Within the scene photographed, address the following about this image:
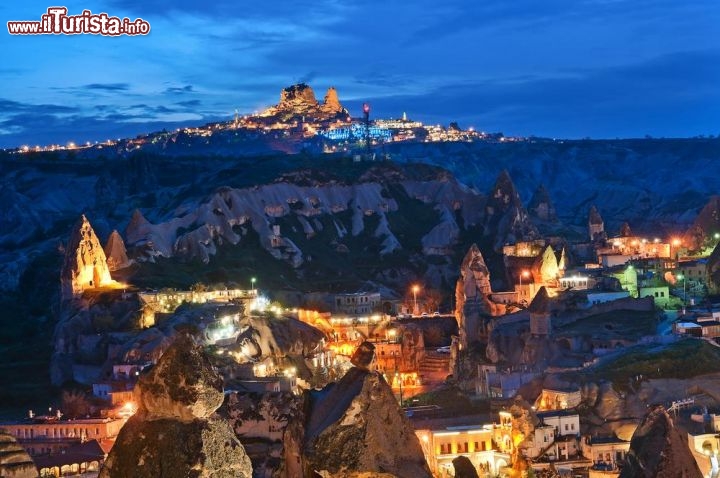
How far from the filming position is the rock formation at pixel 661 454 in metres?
14.1

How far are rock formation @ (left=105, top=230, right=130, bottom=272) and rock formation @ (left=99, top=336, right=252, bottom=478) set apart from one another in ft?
275

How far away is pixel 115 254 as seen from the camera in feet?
315

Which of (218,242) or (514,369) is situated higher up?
(218,242)

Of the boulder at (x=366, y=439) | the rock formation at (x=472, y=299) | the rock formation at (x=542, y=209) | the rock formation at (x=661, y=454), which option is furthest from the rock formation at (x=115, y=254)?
the boulder at (x=366, y=439)

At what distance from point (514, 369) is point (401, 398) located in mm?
6717

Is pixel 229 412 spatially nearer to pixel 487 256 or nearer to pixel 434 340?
pixel 434 340

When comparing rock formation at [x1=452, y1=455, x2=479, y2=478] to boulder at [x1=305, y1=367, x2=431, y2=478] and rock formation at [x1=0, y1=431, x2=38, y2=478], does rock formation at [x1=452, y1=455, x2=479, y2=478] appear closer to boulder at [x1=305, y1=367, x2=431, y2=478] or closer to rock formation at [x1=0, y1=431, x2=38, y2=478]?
boulder at [x1=305, y1=367, x2=431, y2=478]

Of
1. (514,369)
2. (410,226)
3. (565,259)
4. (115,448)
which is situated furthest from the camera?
(410,226)

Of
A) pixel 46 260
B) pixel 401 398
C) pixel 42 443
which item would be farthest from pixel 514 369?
pixel 46 260

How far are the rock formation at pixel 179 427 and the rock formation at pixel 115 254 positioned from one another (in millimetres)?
83907

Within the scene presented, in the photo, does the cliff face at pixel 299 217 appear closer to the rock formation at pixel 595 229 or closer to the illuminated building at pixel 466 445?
the rock formation at pixel 595 229

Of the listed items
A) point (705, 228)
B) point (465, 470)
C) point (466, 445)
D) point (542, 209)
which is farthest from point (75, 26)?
point (542, 209)

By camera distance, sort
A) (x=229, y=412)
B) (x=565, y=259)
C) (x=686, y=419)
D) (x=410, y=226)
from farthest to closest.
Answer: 1. (x=410, y=226)
2. (x=565, y=259)
3. (x=229, y=412)
4. (x=686, y=419)

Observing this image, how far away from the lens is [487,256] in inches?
4742
